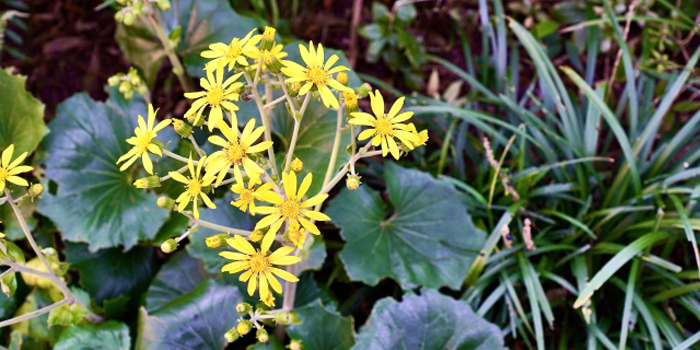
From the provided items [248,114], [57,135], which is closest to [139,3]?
[248,114]

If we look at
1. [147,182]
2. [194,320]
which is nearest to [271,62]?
[147,182]

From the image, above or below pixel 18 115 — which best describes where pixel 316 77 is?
above

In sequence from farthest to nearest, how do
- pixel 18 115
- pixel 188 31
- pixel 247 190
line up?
pixel 188 31 → pixel 18 115 → pixel 247 190

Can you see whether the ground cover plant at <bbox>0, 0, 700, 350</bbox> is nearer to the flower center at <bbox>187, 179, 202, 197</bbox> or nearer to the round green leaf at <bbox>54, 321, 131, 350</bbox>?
the round green leaf at <bbox>54, 321, 131, 350</bbox>

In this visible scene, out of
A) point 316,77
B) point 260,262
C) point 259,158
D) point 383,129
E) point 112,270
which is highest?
point 316,77

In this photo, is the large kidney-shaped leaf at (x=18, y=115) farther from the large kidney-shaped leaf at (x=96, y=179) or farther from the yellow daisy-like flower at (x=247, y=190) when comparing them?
the yellow daisy-like flower at (x=247, y=190)

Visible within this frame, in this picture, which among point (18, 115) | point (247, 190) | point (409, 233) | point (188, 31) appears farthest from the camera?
point (188, 31)

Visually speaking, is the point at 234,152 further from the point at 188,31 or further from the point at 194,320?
the point at 188,31
